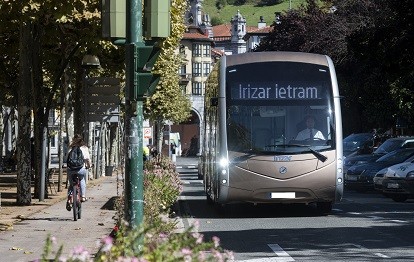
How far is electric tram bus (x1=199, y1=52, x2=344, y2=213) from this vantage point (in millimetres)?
25688

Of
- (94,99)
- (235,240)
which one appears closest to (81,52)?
(94,99)

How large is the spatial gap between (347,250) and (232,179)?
8463 mm

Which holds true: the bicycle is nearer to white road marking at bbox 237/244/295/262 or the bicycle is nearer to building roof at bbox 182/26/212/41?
white road marking at bbox 237/244/295/262

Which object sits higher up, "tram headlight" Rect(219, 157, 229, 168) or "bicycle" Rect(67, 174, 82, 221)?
"tram headlight" Rect(219, 157, 229, 168)

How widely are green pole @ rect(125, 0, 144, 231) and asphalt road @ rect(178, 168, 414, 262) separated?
3010 millimetres

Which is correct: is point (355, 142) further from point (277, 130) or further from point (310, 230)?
point (310, 230)

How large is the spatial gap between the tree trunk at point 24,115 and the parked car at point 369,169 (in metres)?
13.1

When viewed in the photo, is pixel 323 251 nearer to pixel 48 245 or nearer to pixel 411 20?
pixel 48 245

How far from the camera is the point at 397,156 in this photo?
3972 centimetres

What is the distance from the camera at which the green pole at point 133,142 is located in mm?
13445

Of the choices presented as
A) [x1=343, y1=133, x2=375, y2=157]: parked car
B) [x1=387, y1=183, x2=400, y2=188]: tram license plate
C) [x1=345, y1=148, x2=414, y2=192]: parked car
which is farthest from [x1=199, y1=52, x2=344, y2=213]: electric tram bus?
[x1=343, y1=133, x2=375, y2=157]: parked car

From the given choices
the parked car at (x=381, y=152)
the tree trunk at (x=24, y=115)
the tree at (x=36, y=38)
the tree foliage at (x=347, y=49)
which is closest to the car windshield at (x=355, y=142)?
the tree foliage at (x=347, y=49)

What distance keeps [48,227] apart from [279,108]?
249 inches

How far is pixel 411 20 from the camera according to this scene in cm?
3784
